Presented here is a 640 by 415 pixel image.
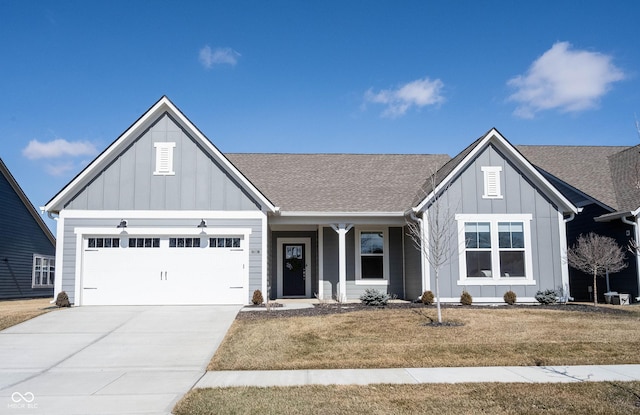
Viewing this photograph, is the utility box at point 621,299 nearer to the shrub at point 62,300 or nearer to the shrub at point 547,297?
the shrub at point 547,297

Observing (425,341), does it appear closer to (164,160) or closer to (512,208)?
(512,208)

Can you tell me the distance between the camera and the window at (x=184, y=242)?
56.1ft

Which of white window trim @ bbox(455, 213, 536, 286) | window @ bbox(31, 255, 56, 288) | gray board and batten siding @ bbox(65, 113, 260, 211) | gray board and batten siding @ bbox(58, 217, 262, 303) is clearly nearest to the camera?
gray board and batten siding @ bbox(58, 217, 262, 303)

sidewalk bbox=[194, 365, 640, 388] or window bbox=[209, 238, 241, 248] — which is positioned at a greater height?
window bbox=[209, 238, 241, 248]

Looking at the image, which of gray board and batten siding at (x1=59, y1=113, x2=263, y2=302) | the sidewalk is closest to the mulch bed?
gray board and batten siding at (x1=59, y1=113, x2=263, y2=302)

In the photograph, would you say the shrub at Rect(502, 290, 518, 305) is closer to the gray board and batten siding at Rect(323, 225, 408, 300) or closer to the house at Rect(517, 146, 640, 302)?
the gray board and batten siding at Rect(323, 225, 408, 300)

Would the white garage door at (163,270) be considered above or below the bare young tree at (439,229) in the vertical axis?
below

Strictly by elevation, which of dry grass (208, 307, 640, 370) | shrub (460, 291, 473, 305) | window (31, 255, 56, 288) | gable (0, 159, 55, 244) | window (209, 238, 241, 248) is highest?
gable (0, 159, 55, 244)

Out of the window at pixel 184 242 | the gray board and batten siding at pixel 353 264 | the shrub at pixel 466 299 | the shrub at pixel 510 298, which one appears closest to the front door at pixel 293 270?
the gray board and batten siding at pixel 353 264

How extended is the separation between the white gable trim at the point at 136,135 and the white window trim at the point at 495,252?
6.22 meters

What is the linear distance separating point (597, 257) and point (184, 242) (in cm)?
1293

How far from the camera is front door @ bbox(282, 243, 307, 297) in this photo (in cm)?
2061

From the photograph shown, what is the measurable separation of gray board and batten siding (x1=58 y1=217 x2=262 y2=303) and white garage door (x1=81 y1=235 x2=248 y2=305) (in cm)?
28

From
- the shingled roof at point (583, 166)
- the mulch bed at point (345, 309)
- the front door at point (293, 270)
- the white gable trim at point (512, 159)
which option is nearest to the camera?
the mulch bed at point (345, 309)
